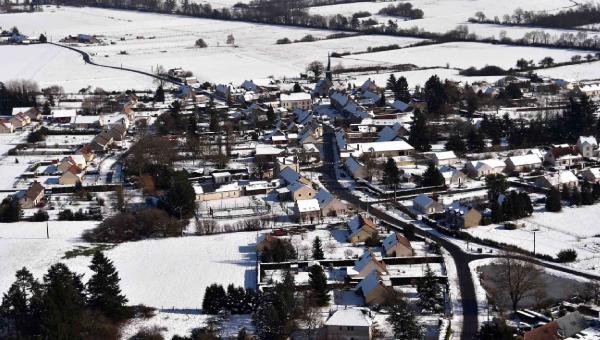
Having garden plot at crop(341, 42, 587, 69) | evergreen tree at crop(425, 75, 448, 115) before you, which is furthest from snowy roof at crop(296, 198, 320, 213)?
garden plot at crop(341, 42, 587, 69)

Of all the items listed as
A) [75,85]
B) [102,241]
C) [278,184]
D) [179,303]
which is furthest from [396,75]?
[179,303]

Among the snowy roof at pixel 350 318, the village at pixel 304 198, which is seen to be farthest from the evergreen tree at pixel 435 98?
the snowy roof at pixel 350 318

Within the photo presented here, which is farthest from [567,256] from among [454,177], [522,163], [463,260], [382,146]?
[382,146]

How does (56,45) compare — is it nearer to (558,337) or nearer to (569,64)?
(569,64)

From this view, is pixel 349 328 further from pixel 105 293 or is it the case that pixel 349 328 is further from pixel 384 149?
pixel 384 149

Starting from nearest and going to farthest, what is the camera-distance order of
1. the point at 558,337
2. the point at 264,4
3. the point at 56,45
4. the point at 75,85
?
the point at 558,337 < the point at 75,85 < the point at 56,45 < the point at 264,4

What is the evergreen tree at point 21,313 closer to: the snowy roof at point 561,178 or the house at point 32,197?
the house at point 32,197
